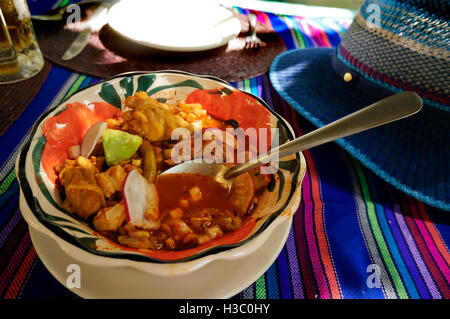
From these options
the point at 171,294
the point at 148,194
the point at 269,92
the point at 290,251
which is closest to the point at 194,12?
the point at 269,92

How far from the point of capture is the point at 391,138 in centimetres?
103

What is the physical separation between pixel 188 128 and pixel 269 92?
527 mm

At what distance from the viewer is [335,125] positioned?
656 mm

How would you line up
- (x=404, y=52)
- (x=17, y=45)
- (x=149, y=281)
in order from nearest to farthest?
(x=149, y=281) < (x=404, y=52) < (x=17, y=45)

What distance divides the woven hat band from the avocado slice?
0.81 meters

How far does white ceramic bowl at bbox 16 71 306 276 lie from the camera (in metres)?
0.51

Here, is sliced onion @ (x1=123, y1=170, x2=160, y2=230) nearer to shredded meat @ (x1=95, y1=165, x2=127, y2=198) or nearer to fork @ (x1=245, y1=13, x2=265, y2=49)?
shredded meat @ (x1=95, y1=165, x2=127, y2=198)

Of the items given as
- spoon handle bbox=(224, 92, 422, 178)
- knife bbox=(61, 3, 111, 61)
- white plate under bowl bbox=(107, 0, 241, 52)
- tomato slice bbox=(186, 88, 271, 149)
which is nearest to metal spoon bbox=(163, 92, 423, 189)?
spoon handle bbox=(224, 92, 422, 178)

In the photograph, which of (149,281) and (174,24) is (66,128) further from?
(174,24)

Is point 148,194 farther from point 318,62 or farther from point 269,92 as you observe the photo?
point 318,62

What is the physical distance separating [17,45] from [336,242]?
4.23 feet

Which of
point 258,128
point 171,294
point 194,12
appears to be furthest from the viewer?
point 194,12

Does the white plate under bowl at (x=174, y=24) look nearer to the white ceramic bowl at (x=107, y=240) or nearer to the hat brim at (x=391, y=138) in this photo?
the hat brim at (x=391, y=138)

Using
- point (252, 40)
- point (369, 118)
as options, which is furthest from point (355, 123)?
point (252, 40)
